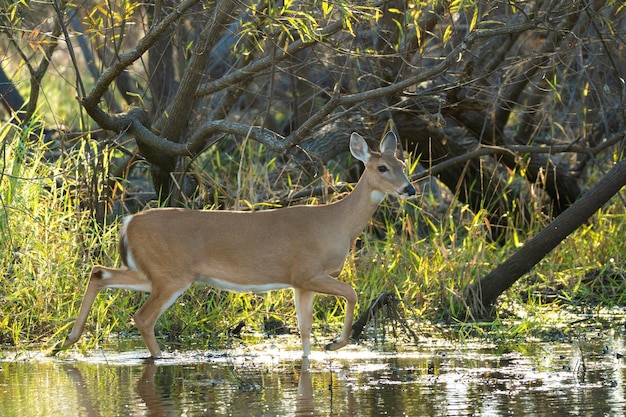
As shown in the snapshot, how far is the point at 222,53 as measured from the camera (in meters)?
13.6

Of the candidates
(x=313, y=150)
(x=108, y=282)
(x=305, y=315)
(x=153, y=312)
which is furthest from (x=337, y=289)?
(x=313, y=150)

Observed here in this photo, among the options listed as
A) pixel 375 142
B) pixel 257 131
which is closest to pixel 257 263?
pixel 257 131

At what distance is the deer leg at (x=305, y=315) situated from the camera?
338 inches

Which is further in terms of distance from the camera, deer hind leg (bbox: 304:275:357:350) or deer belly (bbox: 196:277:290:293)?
deer belly (bbox: 196:277:290:293)

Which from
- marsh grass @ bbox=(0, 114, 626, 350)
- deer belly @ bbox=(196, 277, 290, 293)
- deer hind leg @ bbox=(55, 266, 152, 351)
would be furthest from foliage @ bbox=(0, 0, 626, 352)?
deer belly @ bbox=(196, 277, 290, 293)

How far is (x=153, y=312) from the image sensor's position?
8617 mm

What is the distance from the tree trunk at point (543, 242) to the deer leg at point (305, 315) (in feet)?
5.49

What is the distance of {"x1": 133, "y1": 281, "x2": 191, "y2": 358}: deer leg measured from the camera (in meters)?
8.50

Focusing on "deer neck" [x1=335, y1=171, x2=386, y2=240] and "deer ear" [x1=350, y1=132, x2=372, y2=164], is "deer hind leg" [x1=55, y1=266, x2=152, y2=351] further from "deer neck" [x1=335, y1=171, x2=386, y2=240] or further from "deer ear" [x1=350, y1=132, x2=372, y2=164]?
"deer ear" [x1=350, y1=132, x2=372, y2=164]

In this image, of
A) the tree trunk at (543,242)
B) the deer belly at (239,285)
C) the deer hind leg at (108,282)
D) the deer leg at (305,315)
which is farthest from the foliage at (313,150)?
the deer leg at (305,315)

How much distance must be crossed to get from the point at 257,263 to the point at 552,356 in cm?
227

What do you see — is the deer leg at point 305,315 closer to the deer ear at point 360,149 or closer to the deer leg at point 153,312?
the deer leg at point 153,312

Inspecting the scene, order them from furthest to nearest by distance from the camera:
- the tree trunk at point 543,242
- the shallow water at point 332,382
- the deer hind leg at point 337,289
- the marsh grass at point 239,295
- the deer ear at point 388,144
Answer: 1. the tree trunk at point 543,242
2. the deer ear at point 388,144
3. the marsh grass at point 239,295
4. the deer hind leg at point 337,289
5. the shallow water at point 332,382

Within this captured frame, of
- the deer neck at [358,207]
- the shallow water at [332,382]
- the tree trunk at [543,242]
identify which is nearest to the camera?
the shallow water at [332,382]
